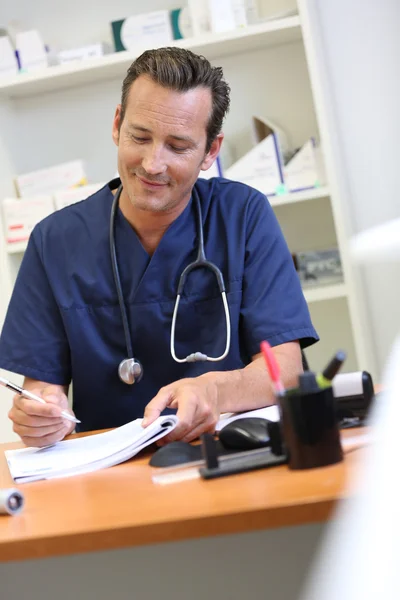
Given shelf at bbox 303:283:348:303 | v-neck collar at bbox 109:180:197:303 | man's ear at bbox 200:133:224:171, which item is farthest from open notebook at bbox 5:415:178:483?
shelf at bbox 303:283:348:303

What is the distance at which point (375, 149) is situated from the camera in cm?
293

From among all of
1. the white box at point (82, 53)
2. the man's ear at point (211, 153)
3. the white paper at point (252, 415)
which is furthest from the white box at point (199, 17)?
the white paper at point (252, 415)

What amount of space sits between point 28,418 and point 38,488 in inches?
10.6

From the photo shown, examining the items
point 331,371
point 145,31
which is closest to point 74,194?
point 145,31

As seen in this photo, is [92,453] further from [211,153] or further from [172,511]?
[211,153]

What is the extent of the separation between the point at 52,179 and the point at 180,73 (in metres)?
1.34

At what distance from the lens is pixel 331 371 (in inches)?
36.5

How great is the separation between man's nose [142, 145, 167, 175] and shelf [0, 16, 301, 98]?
3.96 feet

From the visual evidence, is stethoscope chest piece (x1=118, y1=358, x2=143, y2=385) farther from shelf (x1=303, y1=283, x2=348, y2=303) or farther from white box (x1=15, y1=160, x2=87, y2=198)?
white box (x1=15, y1=160, x2=87, y2=198)

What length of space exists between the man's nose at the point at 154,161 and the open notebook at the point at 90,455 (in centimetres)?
50

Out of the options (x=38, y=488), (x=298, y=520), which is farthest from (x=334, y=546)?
(x=38, y=488)

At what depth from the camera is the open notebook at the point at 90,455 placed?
3.93 feet

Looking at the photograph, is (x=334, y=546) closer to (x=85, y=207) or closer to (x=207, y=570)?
(x=207, y=570)

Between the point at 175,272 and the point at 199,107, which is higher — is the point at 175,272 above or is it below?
below
